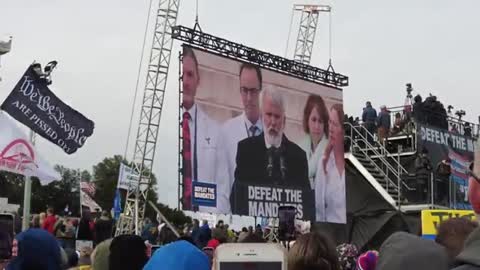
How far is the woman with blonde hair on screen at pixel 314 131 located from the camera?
2041 cm

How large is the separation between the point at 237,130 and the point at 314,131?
3.49 meters

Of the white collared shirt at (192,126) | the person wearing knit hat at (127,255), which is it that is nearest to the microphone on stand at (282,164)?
the white collared shirt at (192,126)

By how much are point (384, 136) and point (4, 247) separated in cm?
2026

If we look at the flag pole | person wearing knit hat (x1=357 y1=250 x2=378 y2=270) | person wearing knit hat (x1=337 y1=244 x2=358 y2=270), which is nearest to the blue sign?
the flag pole

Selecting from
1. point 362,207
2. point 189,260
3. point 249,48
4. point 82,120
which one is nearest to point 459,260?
point 189,260

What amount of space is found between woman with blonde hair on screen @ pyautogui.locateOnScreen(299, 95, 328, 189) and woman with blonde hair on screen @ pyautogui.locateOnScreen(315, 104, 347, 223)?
21 cm


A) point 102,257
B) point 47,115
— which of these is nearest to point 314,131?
point 47,115

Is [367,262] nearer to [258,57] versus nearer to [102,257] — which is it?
[102,257]

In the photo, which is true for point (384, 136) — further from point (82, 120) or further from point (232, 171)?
point (82, 120)

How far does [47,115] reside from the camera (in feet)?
37.9

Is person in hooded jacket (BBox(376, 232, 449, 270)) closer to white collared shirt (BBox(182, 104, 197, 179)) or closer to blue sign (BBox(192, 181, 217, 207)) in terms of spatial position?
blue sign (BBox(192, 181, 217, 207))

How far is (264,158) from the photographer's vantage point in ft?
61.2

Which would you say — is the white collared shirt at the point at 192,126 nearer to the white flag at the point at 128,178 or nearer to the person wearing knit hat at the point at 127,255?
the white flag at the point at 128,178

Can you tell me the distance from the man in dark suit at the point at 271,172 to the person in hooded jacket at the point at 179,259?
46.9 ft
